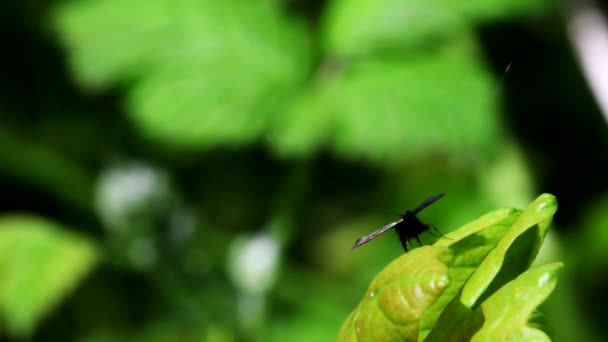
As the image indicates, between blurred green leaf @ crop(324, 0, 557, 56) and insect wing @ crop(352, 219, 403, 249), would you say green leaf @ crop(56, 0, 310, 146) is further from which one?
insect wing @ crop(352, 219, 403, 249)

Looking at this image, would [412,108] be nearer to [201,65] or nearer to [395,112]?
[395,112]

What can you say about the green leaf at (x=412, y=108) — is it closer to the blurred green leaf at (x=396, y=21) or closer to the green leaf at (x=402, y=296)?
the blurred green leaf at (x=396, y=21)

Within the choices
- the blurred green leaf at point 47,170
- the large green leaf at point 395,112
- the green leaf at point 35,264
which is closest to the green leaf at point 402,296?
the large green leaf at point 395,112

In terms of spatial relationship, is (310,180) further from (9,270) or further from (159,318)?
(9,270)

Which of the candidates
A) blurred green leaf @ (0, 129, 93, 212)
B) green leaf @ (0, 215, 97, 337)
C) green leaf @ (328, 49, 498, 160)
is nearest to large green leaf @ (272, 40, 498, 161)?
green leaf @ (328, 49, 498, 160)

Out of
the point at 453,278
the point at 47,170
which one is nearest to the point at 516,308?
the point at 453,278
